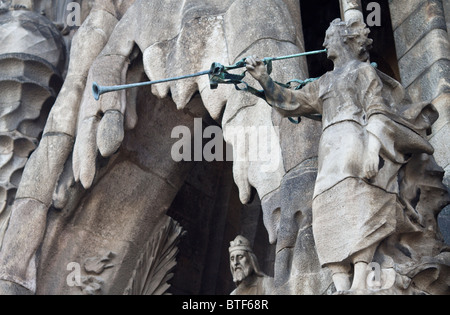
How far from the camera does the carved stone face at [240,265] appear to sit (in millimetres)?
7324

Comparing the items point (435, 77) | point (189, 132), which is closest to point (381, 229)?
point (435, 77)

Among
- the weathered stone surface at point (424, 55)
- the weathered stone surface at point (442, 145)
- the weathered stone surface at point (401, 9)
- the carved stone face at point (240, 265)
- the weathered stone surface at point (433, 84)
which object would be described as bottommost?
the carved stone face at point (240, 265)

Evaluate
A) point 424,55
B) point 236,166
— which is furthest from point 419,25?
point 236,166

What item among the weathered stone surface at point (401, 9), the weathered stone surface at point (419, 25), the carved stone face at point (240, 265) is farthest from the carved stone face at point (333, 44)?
the weathered stone surface at point (401, 9)

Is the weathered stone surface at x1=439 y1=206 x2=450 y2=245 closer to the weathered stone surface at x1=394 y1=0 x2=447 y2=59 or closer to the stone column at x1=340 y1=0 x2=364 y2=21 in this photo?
the stone column at x1=340 y1=0 x2=364 y2=21

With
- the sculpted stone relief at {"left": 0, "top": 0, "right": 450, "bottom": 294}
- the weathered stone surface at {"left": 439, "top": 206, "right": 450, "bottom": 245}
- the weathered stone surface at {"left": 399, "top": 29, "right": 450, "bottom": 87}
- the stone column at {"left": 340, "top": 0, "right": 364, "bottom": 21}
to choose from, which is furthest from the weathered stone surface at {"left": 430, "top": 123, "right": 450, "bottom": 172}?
the stone column at {"left": 340, "top": 0, "right": 364, "bottom": 21}

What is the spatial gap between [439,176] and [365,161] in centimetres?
77

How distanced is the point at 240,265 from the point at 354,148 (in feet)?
5.29

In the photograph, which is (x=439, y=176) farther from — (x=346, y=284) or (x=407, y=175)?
(x=346, y=284)

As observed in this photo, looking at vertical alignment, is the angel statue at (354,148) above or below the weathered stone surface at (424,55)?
below

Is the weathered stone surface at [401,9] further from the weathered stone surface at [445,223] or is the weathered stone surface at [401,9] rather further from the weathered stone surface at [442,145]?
the weathered stone surface at [445,223]

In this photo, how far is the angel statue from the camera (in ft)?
19.4

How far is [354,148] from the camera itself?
6062mm
